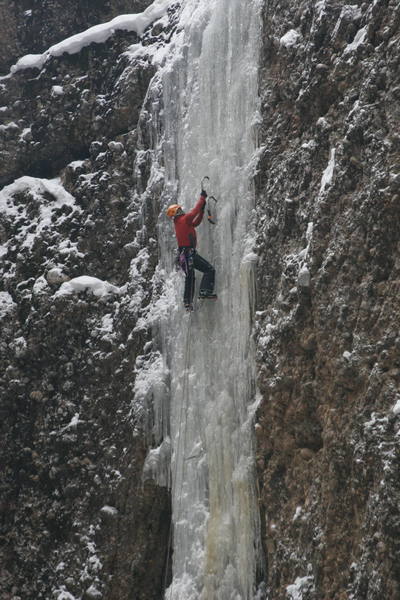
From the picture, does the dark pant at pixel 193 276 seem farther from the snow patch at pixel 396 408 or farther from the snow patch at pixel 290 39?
the snow patch at pixel 396 408

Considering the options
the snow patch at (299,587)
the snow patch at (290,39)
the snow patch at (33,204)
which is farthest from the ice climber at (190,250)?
the snow patch at (299,587)

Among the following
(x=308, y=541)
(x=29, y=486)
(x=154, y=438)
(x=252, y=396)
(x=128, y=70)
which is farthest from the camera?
(x=128, y=70)

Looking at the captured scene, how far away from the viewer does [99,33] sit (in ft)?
37.1

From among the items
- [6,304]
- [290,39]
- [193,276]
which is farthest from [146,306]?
[290,39]

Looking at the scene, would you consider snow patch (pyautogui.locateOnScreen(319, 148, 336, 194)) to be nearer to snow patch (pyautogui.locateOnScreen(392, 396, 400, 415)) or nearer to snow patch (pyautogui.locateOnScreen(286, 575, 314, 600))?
snow patch (pyautogui.locateOnScreen(392, 396, 400, 415))

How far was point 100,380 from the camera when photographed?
29.5ft

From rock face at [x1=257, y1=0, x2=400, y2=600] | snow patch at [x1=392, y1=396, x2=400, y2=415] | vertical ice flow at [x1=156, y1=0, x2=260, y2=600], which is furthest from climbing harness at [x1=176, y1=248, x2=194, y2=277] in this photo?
snow patch at [x1=392, y1=396, x2=400, y2=415]

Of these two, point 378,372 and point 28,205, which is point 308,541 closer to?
point 378,372

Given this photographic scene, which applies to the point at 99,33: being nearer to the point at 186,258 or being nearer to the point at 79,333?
the point at 79,333

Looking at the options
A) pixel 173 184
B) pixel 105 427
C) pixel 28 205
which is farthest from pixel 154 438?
pixel 28 205

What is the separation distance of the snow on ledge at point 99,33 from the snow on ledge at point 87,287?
3.89 metres

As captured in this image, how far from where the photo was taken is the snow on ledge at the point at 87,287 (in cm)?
944

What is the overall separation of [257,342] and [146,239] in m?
2.55

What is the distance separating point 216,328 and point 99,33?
563 cm
